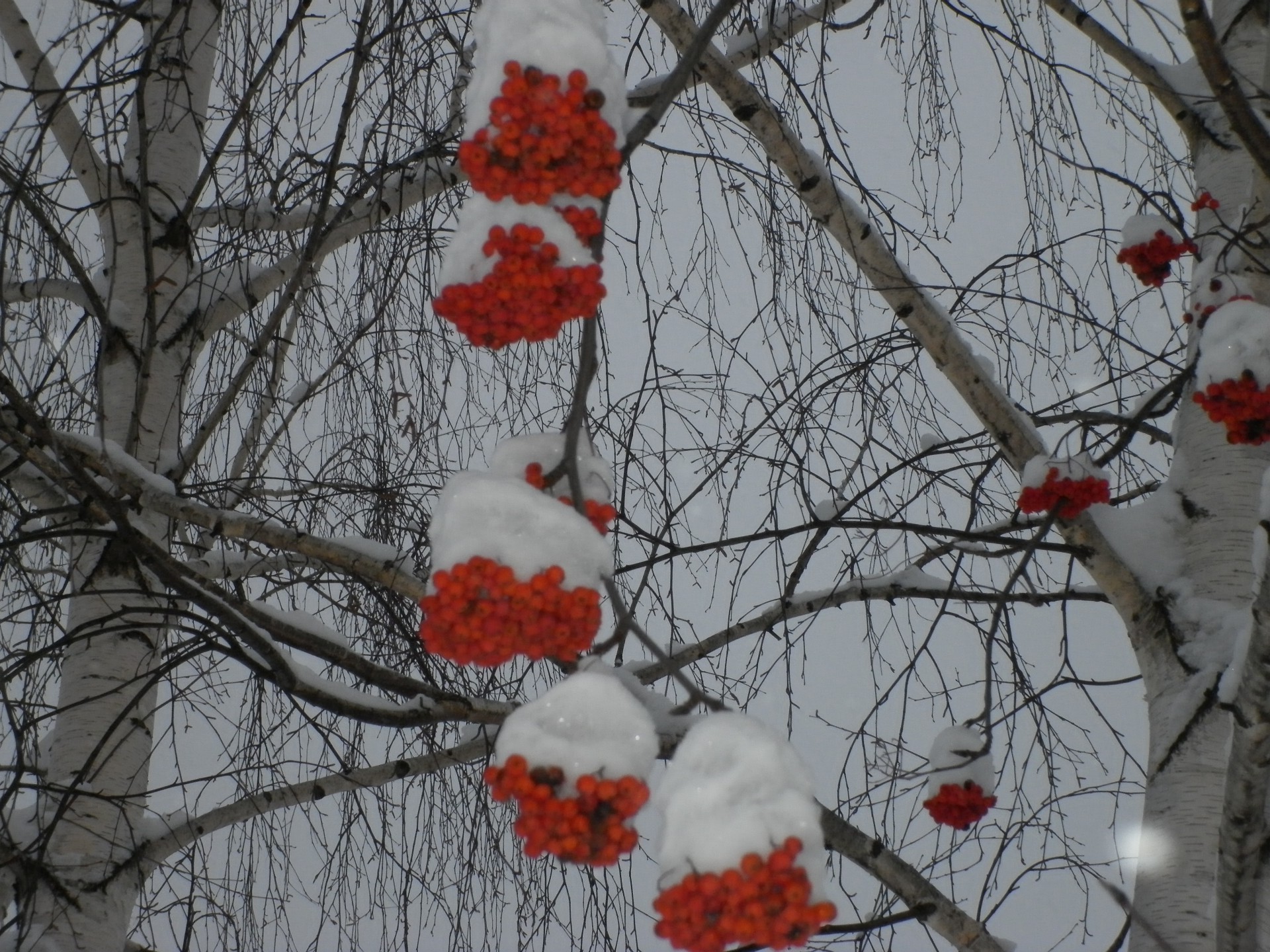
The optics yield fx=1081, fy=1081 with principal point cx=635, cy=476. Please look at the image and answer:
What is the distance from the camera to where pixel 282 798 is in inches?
82.5

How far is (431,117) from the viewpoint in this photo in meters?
2.67

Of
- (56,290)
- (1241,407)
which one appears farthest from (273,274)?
(1241,407)

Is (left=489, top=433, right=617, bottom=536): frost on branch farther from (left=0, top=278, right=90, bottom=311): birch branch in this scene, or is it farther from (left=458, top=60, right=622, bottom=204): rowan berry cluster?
(left=0, top=278, right=90, bottom=311): birch branch

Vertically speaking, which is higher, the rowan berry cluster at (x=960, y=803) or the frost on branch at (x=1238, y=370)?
the frost on branch at (x=1238, y=370)

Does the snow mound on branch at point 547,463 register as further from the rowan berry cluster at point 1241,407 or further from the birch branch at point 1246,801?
the rowan berry cluster at point 1241,407

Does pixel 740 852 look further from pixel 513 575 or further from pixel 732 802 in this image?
pixel 513 575

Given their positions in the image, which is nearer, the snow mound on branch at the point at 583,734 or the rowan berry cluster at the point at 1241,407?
the snow mound on branch at the point at 583,734

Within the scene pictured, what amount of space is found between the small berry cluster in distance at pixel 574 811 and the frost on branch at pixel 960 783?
4.08ft

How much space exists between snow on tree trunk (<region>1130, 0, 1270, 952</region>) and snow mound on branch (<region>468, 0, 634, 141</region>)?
1.09 metres

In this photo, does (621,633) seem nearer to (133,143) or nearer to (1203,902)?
(1203,902)

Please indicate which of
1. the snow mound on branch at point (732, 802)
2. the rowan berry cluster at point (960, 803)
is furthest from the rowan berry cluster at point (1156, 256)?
the snow mound on branch at point (732, 802)

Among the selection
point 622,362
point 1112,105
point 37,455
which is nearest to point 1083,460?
point 1112,105

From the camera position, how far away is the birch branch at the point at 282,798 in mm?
2053

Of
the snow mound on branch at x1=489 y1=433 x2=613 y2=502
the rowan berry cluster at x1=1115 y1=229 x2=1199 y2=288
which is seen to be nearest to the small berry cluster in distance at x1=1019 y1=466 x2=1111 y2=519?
the rowan berry cluster at x1=1115 y1=229 x2=1199 y2=288
